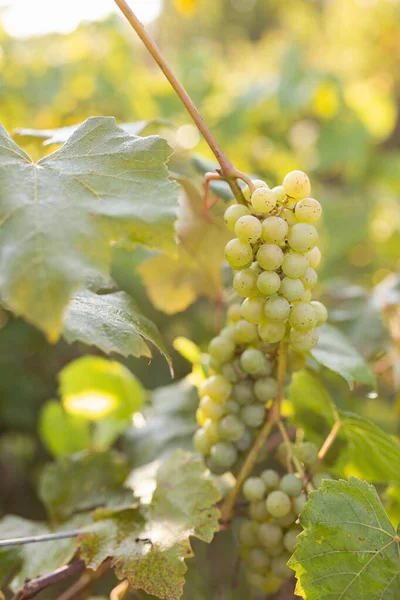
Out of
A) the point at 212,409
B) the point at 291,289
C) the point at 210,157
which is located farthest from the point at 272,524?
the point at 210,157

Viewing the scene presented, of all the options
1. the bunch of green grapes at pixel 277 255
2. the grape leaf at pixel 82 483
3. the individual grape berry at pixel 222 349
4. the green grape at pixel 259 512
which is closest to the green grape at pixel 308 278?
the bunch of green grapes at pixel 277 255

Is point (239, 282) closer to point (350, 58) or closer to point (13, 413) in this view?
point (13, 413)

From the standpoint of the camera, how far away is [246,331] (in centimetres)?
52

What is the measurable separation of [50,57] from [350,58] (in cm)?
123

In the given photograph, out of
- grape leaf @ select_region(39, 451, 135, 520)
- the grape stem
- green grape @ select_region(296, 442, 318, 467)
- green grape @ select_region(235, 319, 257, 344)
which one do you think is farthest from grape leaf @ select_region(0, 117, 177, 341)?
grape leaf @ select_region(39, 451, 135, 520)

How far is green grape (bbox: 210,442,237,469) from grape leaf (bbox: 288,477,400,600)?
104 millimetres

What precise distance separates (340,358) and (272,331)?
14 cm

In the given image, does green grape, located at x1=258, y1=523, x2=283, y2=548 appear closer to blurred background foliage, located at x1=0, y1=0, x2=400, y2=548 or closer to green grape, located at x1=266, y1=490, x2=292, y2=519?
green grape, located at x1=266, y1=490, x2=292, y2=519

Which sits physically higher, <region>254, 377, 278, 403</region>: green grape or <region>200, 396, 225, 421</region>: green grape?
<region>254, 377, 278, 403</region>: green grape

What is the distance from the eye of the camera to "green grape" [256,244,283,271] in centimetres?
44

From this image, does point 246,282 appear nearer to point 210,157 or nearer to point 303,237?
point 303,237

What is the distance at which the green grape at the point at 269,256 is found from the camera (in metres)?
0.44

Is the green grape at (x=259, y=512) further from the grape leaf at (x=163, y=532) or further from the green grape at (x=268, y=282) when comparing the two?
the green grape at (x=268, y=282)

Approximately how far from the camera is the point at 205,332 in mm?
1188
